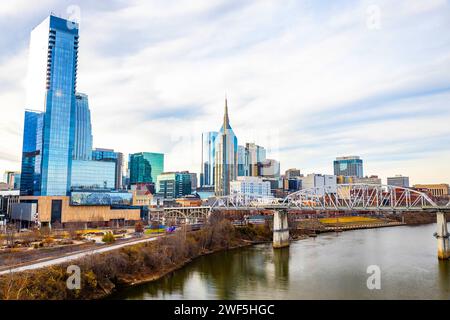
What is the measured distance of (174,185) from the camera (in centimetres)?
15688

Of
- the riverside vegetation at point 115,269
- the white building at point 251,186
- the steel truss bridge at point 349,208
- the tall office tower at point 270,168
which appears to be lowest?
the riverside vegetation at point 115,269

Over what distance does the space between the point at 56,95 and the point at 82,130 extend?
62.9m

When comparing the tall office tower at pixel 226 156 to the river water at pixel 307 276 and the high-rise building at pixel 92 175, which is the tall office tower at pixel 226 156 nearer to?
the high-rise building at pixel 92 175

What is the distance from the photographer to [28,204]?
190 feet

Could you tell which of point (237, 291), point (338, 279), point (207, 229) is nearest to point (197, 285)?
point (237, 291)

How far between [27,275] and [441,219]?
3496 cm

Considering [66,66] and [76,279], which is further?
[66,66]

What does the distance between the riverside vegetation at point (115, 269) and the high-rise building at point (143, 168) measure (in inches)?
5606

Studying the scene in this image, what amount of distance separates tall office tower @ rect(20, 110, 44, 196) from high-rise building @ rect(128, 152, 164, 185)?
376ft

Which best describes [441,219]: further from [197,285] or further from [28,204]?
[28,204]

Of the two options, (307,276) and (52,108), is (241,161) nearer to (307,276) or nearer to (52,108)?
(52,108)

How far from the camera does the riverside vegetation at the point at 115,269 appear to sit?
62.0 feet

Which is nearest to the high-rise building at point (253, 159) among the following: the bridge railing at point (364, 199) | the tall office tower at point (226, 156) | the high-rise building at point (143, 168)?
the tall office tower at point (226, 156)
